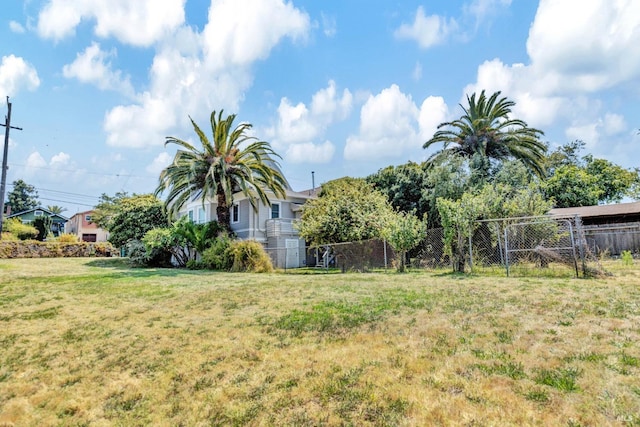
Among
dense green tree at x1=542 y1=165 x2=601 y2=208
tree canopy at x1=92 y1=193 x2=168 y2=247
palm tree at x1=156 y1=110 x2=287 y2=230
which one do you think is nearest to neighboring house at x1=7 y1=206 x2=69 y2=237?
tree canopy at x1=92 y1=193 x2=168 y2=247

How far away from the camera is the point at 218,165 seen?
1827cm

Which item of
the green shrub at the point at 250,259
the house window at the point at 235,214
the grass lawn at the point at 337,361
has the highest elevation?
the house window at the point at 235,214

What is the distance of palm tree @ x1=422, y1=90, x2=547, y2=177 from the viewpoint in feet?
71.3

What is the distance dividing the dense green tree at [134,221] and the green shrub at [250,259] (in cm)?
1093

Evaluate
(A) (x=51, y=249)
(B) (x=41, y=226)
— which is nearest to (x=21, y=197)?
(B) (x=41, y=226)

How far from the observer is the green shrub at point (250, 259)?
16.4m

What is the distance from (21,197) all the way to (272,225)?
211 ft

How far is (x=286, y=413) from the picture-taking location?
9.85 ft

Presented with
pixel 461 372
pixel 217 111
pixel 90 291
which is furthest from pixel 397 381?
pixel 217 111

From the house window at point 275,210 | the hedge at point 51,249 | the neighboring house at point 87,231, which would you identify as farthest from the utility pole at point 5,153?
the neighboring house at point 87,231

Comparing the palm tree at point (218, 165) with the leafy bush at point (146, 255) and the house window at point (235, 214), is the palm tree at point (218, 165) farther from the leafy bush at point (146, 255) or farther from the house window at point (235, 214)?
the house window at point (235, 214)

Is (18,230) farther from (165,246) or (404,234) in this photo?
(404,234)

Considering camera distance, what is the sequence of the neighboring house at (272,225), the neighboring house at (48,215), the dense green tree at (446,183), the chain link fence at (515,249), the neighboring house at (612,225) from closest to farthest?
the chain link fence at (515,249), the neighboring house at (612,225), the dense green tree at (446,183), the neighboring house at (272,225), the neighboring house at (48,215)

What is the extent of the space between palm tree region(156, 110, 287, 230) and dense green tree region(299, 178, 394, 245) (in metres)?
3.28
